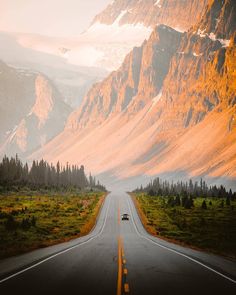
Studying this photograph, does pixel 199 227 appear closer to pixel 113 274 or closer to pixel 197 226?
pixel 197 226

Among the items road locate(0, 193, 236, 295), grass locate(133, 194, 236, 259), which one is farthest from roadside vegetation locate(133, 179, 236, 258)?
road locate(0, 193, 236, 295)

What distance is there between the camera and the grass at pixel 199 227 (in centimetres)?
4791

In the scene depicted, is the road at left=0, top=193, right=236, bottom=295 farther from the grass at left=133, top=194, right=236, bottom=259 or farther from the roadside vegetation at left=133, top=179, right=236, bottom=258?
the roadside vegetation at left=133, top=179, right=236, bottom=258

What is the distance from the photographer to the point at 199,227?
67.8 metres

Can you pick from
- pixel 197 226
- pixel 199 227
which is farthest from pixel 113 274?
pixel 197 226

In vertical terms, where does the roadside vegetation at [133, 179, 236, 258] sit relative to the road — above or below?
above

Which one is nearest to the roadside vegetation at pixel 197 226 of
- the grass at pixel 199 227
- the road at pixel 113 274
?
the grass at pixel 199 227

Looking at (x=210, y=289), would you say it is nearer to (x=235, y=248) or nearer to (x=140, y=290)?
(x=140, y=290)

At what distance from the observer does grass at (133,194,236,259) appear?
4791 cm

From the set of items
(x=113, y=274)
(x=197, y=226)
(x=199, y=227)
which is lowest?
(x=113, y=274)

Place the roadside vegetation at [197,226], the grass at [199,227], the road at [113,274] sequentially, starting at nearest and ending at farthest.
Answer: the road at [113,274], the grass at [199,227], the roadside vegetation at [197,226]

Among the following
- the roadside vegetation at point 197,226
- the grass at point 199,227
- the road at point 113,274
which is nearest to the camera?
the road at point 113,274

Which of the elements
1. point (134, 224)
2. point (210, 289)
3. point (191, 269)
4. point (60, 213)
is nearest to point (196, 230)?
point (134, 224)

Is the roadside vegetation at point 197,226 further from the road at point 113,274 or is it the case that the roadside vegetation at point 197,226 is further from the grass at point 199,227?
the road at point 113,274
